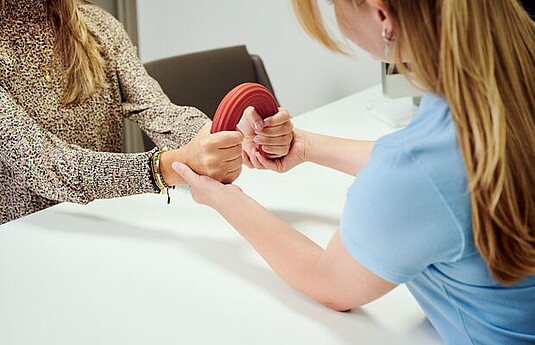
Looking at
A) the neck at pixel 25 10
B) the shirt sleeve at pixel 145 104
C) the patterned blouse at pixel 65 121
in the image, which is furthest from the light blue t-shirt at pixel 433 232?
the neck at pixel 25 10

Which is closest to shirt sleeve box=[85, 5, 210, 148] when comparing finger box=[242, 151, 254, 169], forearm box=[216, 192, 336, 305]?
finger box=[242, 151, 254, 169]

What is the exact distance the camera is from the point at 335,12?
0.75m

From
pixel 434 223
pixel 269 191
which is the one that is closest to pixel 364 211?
pixel 434 223

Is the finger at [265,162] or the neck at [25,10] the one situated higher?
the neck at [25,10]

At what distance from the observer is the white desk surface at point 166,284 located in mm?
849

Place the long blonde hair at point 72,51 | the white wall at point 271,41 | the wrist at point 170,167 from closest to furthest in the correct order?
the wrist at point 170,167, the long blonde hair at point 72,51, the white wall at point 271,41

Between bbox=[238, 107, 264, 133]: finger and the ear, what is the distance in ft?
1.48

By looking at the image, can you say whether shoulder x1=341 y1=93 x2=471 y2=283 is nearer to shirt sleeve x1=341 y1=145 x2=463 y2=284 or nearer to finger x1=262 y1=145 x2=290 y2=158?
shirt sleeve x1=341 y1=145 x2=463 y2=284

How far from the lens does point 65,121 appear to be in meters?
1.33

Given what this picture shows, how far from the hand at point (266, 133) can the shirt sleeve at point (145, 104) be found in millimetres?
173

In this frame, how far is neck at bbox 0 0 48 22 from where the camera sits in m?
1.29

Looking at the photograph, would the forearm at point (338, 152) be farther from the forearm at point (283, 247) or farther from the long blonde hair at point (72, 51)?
the long blonde hair at point (72, 51)

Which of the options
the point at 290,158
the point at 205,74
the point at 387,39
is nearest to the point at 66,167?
the point at 290,158

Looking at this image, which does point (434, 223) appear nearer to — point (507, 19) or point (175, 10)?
point (507, 19)
